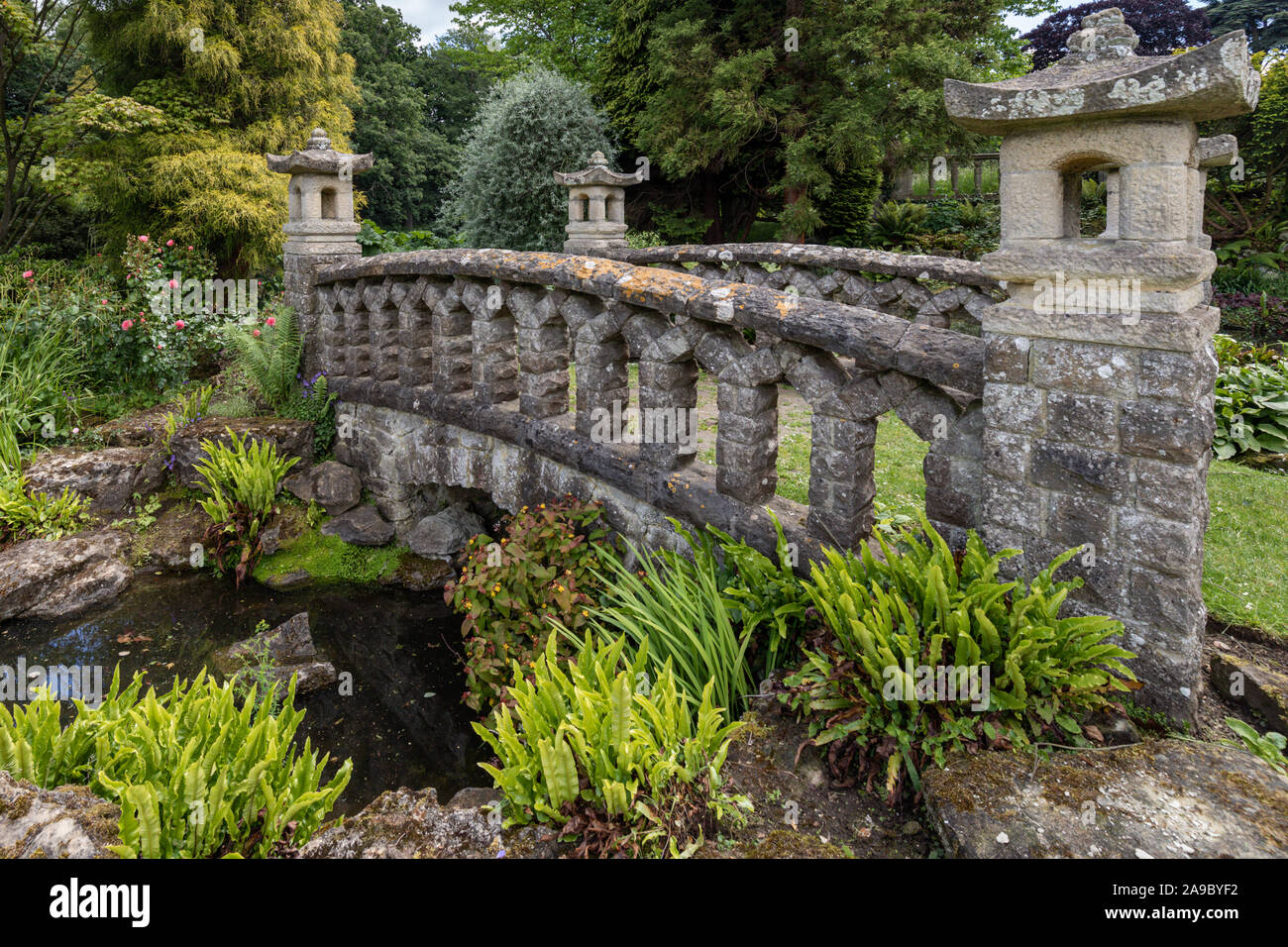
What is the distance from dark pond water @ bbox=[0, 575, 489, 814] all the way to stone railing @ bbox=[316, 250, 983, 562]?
1.34 meters

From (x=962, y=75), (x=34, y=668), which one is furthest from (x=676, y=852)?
(x=962, y=75)

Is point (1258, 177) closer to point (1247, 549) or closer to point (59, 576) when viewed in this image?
point (1247, 549)

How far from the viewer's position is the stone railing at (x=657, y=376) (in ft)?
14.0

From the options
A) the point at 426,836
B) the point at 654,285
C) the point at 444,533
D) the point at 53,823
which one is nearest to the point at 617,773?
the point at 426,836

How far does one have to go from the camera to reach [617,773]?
3002 mm

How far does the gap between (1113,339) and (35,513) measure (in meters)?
7.95

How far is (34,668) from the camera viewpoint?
5.91 metres

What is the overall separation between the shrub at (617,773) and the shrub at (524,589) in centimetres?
202

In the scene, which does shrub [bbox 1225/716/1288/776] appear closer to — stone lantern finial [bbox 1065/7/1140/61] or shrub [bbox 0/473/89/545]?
stone lantern finial [bbox 1065/7/1140/61]

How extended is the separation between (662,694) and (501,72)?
2700cm

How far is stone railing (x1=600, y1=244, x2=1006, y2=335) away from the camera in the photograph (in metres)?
8.30

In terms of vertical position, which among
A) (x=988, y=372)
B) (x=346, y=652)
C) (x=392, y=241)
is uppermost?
(x=392, y=241)

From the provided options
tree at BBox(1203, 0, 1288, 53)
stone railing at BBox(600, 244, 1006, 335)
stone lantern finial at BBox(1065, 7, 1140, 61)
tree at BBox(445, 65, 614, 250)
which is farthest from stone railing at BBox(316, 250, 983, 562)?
tree at BBox(1203, 0, 1288, 53)

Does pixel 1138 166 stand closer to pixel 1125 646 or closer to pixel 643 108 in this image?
pixel 1125 646
